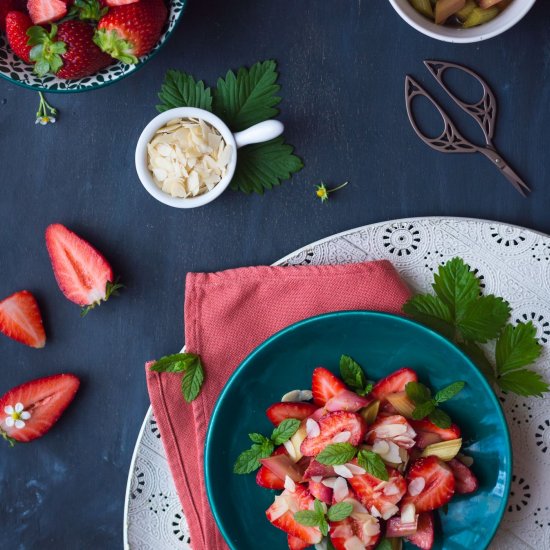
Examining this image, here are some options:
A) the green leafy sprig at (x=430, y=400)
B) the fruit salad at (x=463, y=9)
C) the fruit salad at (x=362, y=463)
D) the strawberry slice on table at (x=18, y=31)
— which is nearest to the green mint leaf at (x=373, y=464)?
the fruit salad at (x=362, y=463)

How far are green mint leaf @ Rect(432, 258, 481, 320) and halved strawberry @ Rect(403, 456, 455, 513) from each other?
0.26m

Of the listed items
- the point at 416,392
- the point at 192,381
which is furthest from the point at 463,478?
the point at 192,381

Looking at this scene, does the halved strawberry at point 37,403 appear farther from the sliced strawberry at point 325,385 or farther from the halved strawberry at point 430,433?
the halved strawberry at point 430,433

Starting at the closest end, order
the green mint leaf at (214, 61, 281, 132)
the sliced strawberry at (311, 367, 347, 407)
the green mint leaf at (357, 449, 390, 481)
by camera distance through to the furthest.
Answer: the green mint leaf at (357, 449, 390, 481) < the sliced strawberry at (311, 367, 347, 407) < the green mint leaf at (214, 61, 281, 132)

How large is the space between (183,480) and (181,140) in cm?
60

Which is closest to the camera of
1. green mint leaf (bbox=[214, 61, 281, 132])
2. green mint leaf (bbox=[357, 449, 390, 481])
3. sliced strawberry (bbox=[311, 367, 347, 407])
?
green mint leaf (bbox=[357, 449, 390, 481])

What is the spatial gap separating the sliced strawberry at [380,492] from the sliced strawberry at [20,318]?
654mm

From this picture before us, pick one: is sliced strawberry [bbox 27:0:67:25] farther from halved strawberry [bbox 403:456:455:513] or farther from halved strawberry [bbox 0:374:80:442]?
halved strawberry [bbox 403:456:455:513]

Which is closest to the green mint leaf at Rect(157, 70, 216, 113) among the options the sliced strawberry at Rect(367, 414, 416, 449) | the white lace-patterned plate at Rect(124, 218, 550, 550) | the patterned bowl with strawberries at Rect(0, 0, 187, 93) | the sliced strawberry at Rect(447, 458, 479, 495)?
the patterned bowl with strawberries at Rect(0, 0, 187, 93)

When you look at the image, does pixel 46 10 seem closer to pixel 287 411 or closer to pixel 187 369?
pixel 187 369

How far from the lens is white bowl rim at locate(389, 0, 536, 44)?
48.2 inches

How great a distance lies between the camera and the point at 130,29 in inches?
47.4

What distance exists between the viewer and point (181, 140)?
1306 millimetres

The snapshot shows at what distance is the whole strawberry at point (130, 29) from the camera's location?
1204 millimetres
